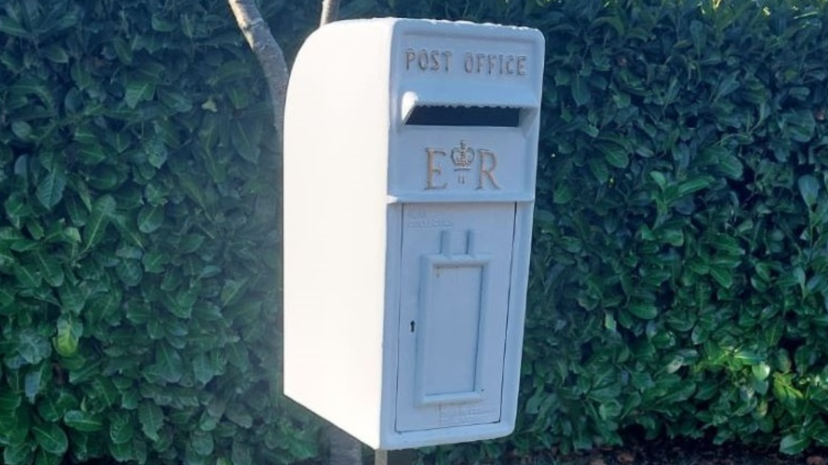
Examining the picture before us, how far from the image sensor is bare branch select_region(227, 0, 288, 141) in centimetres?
306

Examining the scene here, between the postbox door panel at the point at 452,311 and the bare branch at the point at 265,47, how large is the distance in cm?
98

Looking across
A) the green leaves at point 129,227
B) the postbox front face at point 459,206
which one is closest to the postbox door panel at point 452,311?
the postbox front face at point 459,206

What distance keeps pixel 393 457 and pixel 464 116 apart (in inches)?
37.6

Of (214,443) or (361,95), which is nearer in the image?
(361,95)

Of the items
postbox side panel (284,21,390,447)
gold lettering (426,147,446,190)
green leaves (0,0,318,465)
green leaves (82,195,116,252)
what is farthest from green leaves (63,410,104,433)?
gold lettering (426,147,446,190)

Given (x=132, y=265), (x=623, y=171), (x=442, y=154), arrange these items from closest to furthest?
(x=442, y=154) < (x=132, y=265) < (x=623, y=171)

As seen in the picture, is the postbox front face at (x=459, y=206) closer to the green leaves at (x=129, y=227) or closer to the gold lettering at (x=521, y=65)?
the gold lettering at (x=521, y=65)

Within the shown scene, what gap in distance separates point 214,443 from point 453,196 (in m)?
1.91

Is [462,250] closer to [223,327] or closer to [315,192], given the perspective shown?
[315,192]

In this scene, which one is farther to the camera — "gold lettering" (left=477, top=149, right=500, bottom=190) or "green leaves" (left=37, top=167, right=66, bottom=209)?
"green leaves" (left=37, top=167, right=66, bottom=209)

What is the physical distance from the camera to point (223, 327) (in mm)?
3598

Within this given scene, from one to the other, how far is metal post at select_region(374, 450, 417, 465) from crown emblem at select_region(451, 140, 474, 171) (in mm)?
798

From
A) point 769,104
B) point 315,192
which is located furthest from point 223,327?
point 769,104

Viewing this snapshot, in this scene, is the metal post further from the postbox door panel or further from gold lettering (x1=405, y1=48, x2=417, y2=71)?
gold lettering (x1=405, y1=48, x2=417, y2=71)
